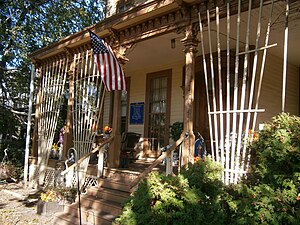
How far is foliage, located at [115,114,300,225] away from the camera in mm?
3299

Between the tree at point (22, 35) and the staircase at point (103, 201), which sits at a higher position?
the tree at point (22, 35)

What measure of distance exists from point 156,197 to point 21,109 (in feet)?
40.9

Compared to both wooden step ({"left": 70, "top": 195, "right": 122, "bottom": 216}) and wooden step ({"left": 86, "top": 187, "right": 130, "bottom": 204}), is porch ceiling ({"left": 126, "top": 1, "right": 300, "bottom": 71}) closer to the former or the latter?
wooden step ({"left": 86, "top": 187, "right": 130, "bottom": 204})

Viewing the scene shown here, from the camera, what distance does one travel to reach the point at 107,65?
20.6 feet

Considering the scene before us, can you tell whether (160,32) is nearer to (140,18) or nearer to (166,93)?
(140,18)

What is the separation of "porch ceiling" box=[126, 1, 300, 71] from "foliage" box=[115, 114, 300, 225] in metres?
2.11

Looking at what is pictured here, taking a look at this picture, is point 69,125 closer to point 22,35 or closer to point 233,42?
point 233,42

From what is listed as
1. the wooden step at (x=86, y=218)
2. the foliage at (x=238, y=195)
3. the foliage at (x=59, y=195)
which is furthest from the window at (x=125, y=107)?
the foliage at (x=238, y=195)

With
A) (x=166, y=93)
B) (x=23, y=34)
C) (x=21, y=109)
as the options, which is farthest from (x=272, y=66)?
(x=21, y=109)

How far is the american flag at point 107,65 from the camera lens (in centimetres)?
623

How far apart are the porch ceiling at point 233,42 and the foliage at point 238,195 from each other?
6.92ft

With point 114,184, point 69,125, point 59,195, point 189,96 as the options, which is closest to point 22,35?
point 69,125

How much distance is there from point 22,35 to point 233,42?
27.4 feet

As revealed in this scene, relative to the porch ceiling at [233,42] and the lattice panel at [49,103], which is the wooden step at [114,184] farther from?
the porch ceiling at [233,42]
